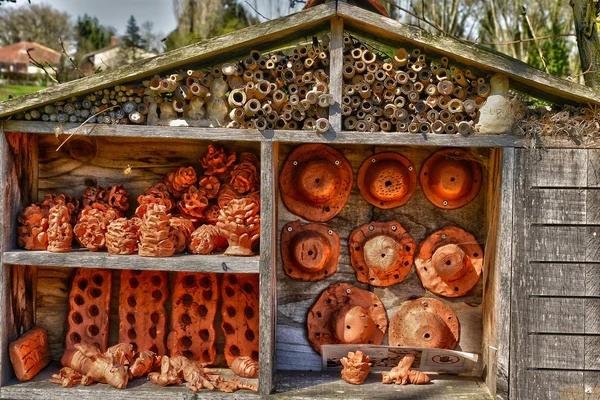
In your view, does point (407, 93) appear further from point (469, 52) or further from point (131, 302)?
point (131, 302)

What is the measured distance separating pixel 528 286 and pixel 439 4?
16685 millimetres

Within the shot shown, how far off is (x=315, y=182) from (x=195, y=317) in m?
1.17

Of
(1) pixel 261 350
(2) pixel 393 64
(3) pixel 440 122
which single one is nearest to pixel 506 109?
(3) pixel 440 122

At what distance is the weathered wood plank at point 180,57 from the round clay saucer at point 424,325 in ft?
6.25

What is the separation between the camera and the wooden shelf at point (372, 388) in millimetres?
3504

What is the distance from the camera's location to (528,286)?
3336 mm

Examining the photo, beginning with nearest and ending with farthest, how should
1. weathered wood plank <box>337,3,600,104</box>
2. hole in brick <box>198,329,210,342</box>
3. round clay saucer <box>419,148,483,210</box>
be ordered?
weathered wood plank <box>337,3,600,104</box> < round clay saucer <box>419,148,483,210</box> < hole in brick <box>198,329,210,342</box>

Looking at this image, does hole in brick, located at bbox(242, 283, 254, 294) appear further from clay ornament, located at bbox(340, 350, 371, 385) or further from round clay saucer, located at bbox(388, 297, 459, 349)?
round clay saucer, located at bbox(388, 297, 459, 349)

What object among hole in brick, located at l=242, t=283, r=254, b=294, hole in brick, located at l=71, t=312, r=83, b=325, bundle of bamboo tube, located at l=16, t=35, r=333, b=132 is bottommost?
hole in brick, located at l=71, t=312, r=83, b=325

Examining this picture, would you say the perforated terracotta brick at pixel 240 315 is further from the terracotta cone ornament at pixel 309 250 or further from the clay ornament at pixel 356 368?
the clay ornament at pixel 356 368

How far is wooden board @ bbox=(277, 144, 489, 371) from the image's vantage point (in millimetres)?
3975

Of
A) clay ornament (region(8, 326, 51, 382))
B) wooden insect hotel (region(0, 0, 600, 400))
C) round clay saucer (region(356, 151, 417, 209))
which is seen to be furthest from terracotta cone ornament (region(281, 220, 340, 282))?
clay ornament (region(8, 326, 51, 382))

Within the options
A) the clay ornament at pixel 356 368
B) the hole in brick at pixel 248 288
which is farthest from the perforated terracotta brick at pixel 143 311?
the clay ornament at pixel 356 368

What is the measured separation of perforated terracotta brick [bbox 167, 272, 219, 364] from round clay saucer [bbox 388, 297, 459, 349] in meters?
1.18
